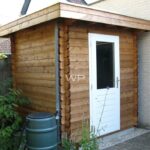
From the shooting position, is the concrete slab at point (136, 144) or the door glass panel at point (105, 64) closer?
the concrete slab at point (136, 144)

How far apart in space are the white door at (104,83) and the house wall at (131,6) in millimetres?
1062

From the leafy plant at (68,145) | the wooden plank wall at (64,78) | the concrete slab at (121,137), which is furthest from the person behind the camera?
the concrete slab at (121,137)

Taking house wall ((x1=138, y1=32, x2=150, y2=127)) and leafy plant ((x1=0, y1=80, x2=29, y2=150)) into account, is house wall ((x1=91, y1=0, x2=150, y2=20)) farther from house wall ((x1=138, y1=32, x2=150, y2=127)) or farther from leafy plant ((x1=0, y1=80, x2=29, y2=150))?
leafy plant ((x1=0, y1=80, x2=29, y2=150))

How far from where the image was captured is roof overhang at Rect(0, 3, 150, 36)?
14.3 ft

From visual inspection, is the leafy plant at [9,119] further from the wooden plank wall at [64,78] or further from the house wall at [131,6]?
the house wall at [131,6]

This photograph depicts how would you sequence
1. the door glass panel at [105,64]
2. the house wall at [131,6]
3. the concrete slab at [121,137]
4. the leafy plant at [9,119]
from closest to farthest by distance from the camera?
the leafy plant at [9,119], the concrete slab at [121,137], the door glass panel at [105,64], the house wall at [131,6]

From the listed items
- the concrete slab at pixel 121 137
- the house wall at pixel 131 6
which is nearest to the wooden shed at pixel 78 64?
the concrete slab at pixel 121 137

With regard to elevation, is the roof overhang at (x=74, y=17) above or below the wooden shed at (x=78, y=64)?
above

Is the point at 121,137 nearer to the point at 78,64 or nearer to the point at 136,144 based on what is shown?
the point at 136,144

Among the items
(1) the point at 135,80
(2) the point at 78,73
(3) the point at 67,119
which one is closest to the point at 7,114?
(3) the point at 67,119

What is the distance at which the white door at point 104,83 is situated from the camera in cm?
530

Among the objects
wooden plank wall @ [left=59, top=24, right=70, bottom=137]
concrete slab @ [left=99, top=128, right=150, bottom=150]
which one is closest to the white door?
concrete slab @ [left=99, top=128, right=150, bottom=150]

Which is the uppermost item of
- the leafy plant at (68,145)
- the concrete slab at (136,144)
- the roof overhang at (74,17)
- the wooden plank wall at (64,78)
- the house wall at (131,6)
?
the house wall at (131,6)

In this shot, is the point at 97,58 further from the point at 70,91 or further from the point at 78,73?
the point at 70,91
